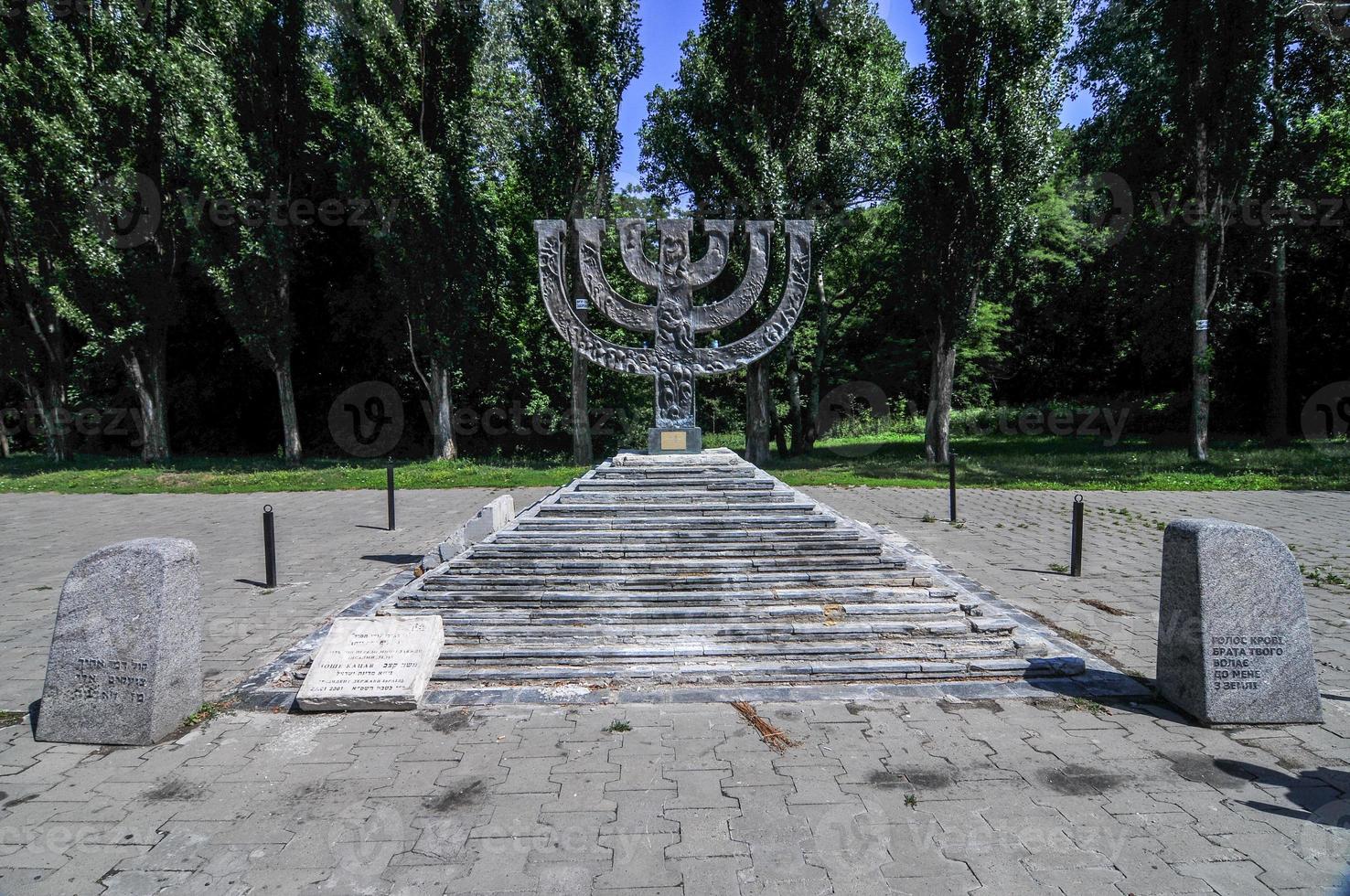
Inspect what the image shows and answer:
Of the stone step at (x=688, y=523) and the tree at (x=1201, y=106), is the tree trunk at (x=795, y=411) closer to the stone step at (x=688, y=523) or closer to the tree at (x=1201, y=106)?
the tree at (x=1201, y=106)

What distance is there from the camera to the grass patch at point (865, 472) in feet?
45.4

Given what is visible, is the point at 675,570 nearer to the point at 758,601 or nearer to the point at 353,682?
the point at 758,601

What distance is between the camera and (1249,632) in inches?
155

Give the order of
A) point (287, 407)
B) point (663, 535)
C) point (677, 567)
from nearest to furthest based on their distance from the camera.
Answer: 1. point (677, 567)
2. point (663, 535)
3. point (287, 407)

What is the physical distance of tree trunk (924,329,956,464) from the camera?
1695cm

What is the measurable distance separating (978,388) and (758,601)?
2594cm

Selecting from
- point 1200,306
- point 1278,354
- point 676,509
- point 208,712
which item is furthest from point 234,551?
point 1278,354

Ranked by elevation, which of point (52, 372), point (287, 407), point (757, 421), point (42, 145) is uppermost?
point (42, 145)

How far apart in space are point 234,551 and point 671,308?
6207 millimetres

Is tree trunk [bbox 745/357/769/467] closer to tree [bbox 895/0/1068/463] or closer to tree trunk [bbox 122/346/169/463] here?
tree [bbox 895/0/1068/463]

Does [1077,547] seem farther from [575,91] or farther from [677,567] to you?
[575,91]

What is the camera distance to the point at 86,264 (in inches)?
664

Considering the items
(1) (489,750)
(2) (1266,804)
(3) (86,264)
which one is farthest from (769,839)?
(3) (86,264)

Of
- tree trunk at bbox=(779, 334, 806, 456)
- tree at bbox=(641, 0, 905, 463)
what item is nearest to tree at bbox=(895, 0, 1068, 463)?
tree at bbox=(641, 0, 905, 463)
